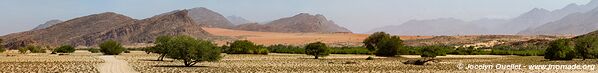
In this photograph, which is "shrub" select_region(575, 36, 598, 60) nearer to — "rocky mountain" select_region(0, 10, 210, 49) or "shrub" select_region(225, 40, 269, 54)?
"shrub" select_region(225, 40, 269, 54)

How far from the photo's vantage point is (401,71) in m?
38.3

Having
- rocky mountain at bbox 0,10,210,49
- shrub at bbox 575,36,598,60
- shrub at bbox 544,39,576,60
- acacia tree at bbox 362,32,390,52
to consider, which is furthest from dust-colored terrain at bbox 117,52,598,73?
rocky mountain at bbox 0,10,210,49

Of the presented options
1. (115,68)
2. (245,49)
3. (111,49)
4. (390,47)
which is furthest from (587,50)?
(111,49)

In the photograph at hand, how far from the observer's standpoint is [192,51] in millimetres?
42938

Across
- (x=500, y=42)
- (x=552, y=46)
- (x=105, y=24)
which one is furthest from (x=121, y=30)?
(x=552, y=46)

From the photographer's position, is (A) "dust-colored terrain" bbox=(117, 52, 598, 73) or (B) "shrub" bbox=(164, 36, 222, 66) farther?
(B) "shrub" bbox=(164, 36, 222, 66)

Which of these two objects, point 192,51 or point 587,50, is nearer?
point 192,51

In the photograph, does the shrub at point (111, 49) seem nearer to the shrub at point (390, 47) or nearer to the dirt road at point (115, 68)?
the shrub at point (390, 47)

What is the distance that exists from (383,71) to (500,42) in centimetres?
9113

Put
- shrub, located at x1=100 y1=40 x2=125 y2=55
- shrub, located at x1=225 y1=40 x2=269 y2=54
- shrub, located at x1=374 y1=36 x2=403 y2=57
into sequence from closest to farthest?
shrub, located at x1=374 y1=36 x2=403 y2=57
shrub, located at x1=225 y1=40 x2=269 y2=54
shrub, located at x1=100 y1=40 x2=125 y2=55

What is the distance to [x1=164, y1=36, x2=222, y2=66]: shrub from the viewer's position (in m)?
42.9

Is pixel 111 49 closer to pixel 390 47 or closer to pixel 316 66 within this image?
pixel 390 47

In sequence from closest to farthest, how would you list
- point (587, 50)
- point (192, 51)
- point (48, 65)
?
point (192, 51), point (48, 65), point (587, 50)

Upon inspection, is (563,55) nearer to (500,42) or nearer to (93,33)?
(500,42)
